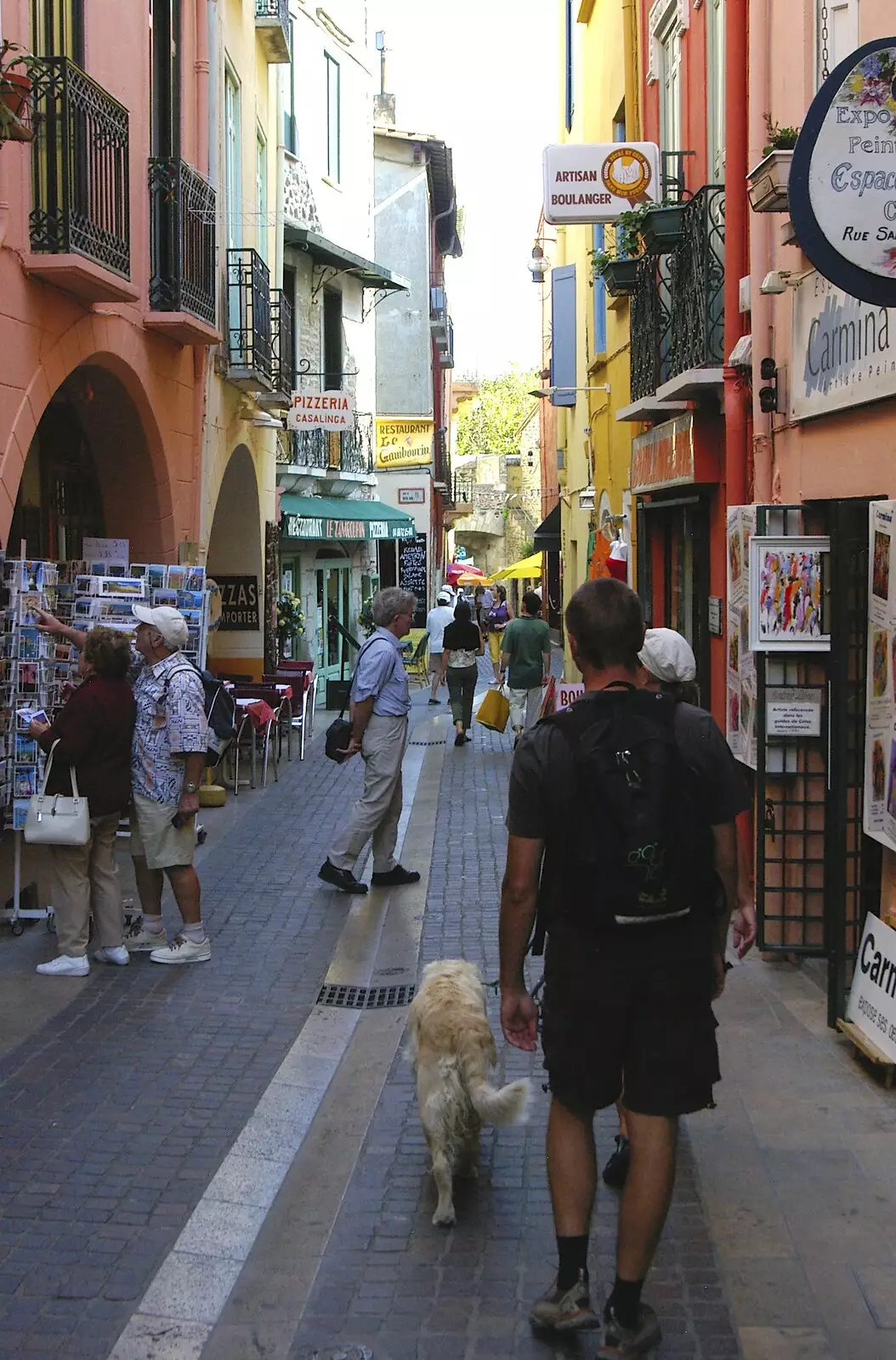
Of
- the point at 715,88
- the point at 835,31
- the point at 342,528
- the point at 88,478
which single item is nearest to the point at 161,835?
the point at 835,31

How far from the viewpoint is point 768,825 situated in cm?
726

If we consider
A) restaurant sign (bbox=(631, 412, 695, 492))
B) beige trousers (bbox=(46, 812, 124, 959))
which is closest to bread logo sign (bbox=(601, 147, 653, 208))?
restaurant sign (bbox=(631, 412, 695, 492))

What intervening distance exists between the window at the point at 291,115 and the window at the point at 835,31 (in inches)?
646

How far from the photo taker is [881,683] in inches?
222

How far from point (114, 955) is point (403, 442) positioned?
84.2 feet

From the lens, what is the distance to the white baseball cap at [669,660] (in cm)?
543

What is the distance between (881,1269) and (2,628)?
598 cm

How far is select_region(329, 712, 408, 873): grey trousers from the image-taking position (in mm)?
9422

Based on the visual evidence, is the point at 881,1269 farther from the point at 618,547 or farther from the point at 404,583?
the point at 404,583

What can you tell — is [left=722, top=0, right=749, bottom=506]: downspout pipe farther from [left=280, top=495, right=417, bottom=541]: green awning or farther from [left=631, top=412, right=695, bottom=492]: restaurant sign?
[left=280, top=495, right=417, bottom=541]: green awning

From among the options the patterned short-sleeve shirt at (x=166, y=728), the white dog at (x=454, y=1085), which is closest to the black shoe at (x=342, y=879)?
the patterned short-sleeve shirt at (x=166, y=728)

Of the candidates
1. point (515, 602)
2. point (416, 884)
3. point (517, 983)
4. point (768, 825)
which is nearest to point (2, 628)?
point (416, 884)

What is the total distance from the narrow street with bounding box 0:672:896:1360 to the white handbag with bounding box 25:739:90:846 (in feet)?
2.40

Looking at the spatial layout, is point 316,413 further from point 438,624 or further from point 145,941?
point 145,941
